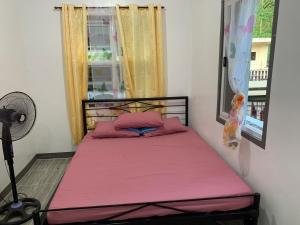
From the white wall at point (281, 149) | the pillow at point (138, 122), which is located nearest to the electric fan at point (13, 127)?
the pillow at point (138, 122)

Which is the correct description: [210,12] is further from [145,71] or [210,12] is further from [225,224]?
[225,224]

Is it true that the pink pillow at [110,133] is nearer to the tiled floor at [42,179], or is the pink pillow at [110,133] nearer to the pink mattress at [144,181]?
the pink mattress at [144,181]

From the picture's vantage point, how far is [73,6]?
3193 millimetres

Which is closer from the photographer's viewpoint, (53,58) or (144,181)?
(144,181)

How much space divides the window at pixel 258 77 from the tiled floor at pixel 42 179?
2048 mm

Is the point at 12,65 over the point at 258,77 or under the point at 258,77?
over

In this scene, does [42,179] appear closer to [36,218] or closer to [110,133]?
[110,133]

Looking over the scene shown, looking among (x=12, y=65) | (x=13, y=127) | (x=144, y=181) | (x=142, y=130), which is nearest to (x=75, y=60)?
(x=12, y=65)

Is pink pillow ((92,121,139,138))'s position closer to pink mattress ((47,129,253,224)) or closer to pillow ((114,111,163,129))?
pillow ((114,111,163,129))

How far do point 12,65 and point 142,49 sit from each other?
1.62 meters

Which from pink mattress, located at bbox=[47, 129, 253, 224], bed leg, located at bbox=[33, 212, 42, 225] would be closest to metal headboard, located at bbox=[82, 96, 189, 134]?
pink mattress, located at bbox=[47, 129, 253, 224]

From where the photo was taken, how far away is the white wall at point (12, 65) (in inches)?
106

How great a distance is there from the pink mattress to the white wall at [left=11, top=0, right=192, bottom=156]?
105 cm

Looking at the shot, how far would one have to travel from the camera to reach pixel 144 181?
194cm
